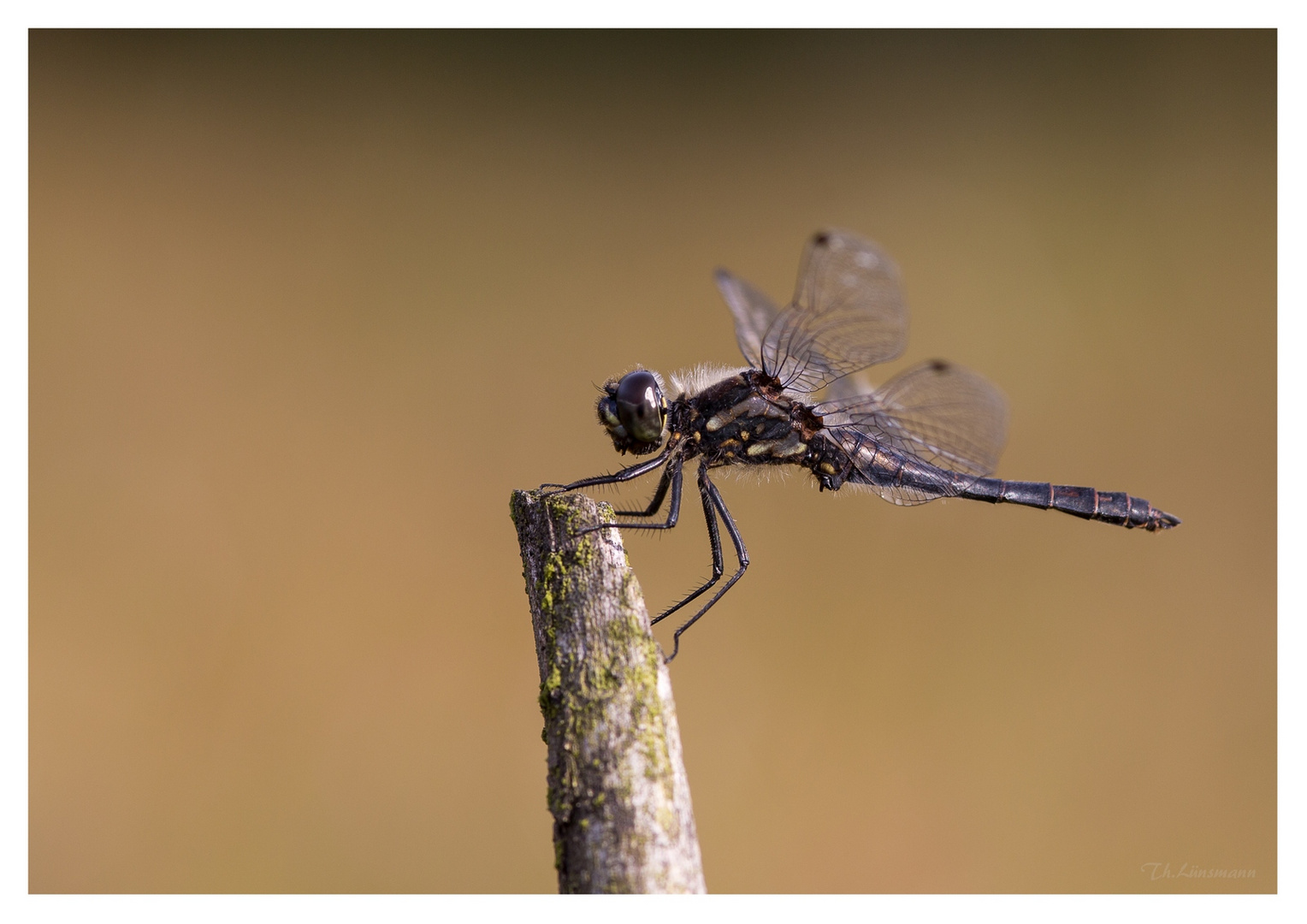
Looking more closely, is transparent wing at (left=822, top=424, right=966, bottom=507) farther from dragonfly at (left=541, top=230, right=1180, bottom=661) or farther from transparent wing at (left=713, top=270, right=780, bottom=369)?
transparent wing at (left=713, top=270, right=780, bottom=369)

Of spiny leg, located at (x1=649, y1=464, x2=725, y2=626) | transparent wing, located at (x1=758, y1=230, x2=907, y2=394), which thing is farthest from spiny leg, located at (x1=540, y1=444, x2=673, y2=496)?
transparent wing, located at (x1=758, y1=230, x2=907, y2=394)

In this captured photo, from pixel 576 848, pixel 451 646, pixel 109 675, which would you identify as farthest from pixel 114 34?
pixel 576 848

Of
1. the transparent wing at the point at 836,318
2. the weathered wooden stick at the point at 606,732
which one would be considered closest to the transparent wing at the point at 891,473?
the transparent wing at the point at 836,318

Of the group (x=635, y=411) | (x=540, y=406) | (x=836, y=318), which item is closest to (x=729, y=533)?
(x=635, y=411)

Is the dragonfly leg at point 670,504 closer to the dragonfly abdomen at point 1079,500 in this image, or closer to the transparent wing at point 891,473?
the transparent wing at point 891,473

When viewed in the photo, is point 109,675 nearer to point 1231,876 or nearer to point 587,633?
point 587,633

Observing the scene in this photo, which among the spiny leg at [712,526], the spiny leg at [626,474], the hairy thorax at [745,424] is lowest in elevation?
the spiny leg at [712,526]

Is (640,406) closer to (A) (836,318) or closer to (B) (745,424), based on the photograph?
(B) (745,424)
